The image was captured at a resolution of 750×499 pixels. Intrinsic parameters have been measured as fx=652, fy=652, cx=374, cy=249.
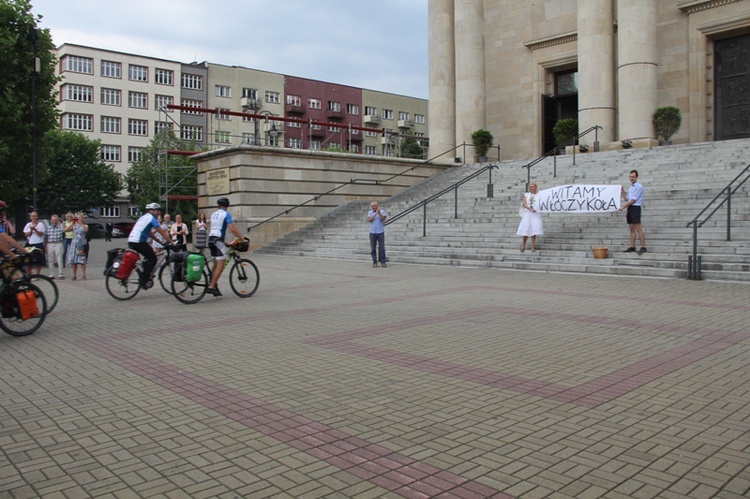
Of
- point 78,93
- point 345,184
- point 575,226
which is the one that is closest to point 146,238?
point 575,226

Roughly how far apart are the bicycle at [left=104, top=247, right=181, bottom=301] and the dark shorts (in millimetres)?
10078

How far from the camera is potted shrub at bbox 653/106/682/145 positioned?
25.4 m

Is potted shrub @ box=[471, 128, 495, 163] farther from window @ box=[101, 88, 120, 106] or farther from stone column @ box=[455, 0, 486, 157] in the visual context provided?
window @ box=[101, 88, 120, 106]

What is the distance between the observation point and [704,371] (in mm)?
5867

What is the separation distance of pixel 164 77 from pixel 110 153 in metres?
11.5

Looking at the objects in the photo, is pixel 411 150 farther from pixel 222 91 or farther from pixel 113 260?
pixel 113 260

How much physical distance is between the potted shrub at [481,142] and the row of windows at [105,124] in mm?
49816

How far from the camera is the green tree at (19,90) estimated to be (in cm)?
2356

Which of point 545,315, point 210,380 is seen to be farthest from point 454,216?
point 210,380

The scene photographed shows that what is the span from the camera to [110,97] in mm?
77250

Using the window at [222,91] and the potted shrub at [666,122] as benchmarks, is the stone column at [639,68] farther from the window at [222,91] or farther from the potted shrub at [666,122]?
the window at [222,91]

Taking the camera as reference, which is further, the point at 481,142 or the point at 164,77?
the point at 164,77

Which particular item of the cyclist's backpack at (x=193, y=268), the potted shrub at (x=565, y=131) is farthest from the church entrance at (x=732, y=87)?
the cyclist's backpack at (x=193, y=268)

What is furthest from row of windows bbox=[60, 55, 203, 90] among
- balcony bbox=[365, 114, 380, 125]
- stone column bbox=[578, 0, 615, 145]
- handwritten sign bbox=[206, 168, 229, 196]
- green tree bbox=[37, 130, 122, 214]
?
stone column bbox=[578, 0, 615, 145]
